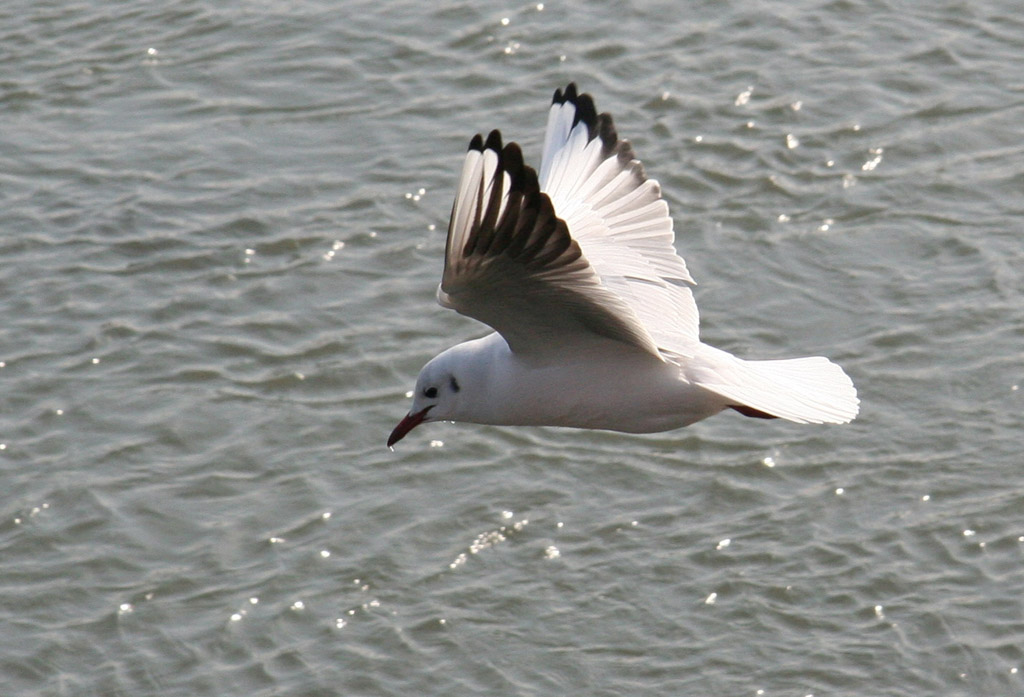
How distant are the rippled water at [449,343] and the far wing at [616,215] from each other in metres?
1.76

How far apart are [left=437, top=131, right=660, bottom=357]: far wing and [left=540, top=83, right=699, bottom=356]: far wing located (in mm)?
480

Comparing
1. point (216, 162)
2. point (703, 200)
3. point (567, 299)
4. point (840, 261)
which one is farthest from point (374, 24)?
point (567, 299)

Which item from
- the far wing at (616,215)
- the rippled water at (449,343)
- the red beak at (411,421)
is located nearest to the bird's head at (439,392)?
the red beak at (411,421)

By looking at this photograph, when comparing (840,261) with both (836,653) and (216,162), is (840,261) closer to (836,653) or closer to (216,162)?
(836,653)

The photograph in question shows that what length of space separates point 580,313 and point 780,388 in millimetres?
792

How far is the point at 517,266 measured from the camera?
489cm

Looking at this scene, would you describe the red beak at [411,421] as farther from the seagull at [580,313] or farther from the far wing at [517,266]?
the far wing at [517,266]

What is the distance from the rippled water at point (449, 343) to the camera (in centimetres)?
724

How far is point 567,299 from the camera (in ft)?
16.9

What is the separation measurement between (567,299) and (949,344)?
13.3 feet

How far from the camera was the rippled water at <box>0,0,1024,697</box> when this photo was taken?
23.7 feet

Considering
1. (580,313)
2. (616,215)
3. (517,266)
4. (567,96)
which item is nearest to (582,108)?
(567,96)

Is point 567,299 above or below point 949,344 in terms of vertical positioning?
above

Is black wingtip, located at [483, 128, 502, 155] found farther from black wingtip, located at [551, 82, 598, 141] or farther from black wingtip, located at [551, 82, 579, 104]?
black wingtip, located at [551, 82, 579, 104]
